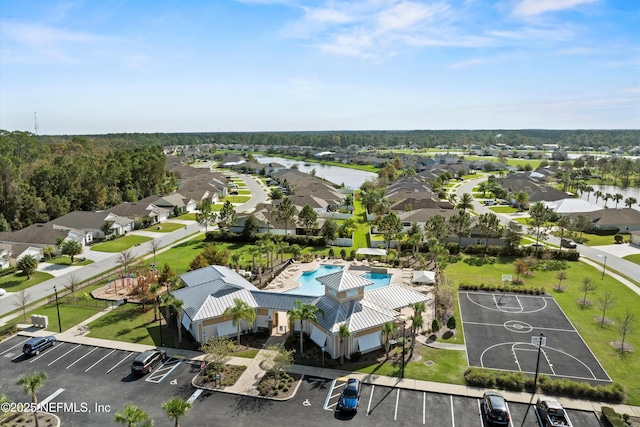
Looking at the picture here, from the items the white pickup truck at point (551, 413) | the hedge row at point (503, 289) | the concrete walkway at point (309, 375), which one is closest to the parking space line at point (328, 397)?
the concrete walkway at point (309, 375)

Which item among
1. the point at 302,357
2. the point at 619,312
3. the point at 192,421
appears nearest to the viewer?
the point at 192,421

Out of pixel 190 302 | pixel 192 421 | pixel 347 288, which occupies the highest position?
pixel 347 288

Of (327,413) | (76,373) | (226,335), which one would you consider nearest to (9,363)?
(76,373)

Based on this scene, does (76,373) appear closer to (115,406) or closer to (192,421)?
(115,406)

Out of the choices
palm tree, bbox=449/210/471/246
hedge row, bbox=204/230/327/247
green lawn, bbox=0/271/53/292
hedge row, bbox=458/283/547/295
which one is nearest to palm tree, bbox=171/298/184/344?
green lawn, bbox=0/271/53/292

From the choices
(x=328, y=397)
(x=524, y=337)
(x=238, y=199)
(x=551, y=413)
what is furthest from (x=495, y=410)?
(x=238, y=199)

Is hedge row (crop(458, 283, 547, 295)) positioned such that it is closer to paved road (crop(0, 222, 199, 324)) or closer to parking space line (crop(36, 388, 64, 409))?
parking space line (crop(36, 388, 64, 409))

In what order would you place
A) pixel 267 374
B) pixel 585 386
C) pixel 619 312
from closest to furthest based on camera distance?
pixel 585 386
pixel 267 374
pixel 619 312

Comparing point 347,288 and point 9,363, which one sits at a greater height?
point 347,288
